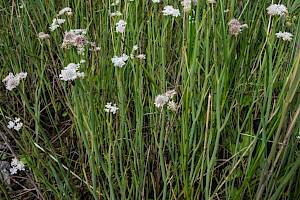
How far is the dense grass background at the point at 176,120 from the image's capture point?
31.6 inches

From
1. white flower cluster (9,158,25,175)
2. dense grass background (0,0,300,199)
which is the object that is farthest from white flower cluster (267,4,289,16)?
white flower cluster (9,158,25,175)

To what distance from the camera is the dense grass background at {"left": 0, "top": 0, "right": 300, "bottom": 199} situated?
80cm

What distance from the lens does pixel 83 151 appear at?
111 centimetres

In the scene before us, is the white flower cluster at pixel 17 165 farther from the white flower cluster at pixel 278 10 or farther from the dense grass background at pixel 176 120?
the white flower cluster at pixel 278 10

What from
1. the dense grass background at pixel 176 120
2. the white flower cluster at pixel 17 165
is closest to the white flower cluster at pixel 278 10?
the dense grass background at pixel 176 120

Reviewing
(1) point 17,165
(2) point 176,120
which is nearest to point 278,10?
(2) point 176,120

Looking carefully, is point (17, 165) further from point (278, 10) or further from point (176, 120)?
point (278, 10)

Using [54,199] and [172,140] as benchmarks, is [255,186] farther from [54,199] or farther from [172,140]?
[54,199]

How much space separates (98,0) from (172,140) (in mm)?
Answer: 606

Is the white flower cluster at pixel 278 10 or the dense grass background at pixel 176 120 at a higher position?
the white flower cluster at pixel 278 10

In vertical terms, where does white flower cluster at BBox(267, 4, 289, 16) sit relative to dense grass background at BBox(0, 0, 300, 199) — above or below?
above

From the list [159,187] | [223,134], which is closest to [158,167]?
[159,187]

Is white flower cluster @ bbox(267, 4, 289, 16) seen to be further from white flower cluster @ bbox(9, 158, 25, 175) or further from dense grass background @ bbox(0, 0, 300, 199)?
white flower cluster @ bbox(9, 158, 25, 175)

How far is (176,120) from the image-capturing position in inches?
37.3
